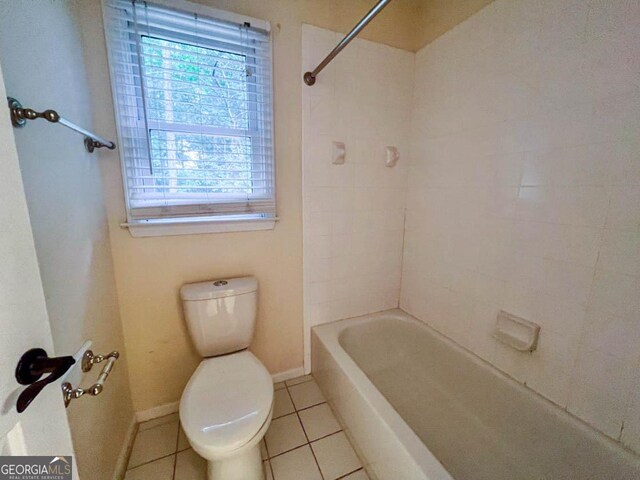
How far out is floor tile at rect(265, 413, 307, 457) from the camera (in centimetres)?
123

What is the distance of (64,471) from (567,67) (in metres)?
1.81

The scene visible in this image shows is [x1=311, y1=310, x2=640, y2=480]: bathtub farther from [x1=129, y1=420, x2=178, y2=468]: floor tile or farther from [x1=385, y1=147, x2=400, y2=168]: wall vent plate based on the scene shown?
[x1=385, y1=147, x2=400, y2=168]: wall vent plate

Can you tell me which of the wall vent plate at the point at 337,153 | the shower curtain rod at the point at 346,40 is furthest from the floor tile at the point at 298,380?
the shower curtain rod at the point at 346,40

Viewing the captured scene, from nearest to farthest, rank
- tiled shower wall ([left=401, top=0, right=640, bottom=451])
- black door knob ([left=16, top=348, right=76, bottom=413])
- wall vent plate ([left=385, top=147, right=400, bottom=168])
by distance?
1. black door knob ([left=16, top=348, right=76, bottom=413])
2. tiled shower wall ([left=401, top=0, right=640, bottom=451])
3. wall vent plate ([left=385, top=147, right=400, bottom=168])

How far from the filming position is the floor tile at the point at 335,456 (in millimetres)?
1128

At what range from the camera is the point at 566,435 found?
38.9 inches

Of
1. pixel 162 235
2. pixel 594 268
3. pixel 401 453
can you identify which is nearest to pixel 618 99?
pixel 594 268

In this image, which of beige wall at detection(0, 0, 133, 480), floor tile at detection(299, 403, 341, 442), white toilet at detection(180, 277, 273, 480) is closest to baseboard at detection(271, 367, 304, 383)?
floor tile at detection(299, 403, 341, 442)

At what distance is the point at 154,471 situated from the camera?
44.3 inches

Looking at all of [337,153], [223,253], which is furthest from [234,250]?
[337,153]

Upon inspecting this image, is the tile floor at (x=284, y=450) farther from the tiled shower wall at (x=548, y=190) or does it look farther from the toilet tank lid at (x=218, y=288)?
the tiled shower wall at (x=548, y=190)

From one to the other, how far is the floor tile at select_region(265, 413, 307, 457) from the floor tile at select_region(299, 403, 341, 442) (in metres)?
0.04

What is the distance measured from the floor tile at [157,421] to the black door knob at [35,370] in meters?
1.28

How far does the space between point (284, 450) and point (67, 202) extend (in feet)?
4.45
